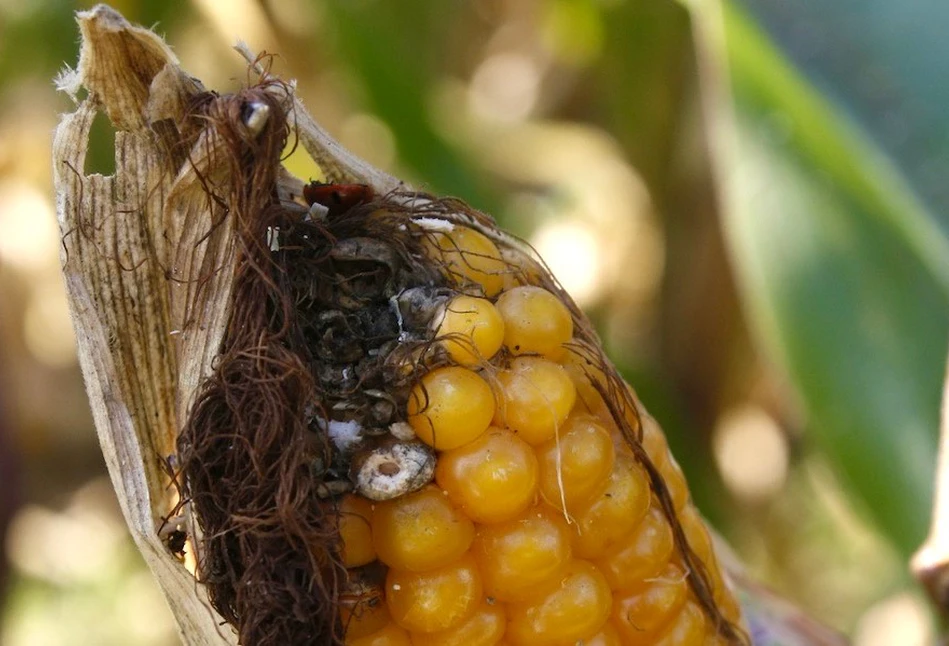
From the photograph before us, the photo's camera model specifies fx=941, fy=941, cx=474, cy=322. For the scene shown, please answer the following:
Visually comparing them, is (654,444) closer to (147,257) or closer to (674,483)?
(674,483)

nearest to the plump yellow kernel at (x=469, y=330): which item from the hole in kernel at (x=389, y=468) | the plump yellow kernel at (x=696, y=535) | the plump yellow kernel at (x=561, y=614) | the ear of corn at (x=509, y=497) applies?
the ear of corn at (x=509, y=497)

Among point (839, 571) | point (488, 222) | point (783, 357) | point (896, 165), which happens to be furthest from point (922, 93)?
point (839, 571)

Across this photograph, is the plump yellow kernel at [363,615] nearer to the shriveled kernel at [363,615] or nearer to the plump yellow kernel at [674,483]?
the shriveled kernel at [363,615]

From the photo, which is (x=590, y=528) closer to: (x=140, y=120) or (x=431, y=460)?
(x=431, y=460)

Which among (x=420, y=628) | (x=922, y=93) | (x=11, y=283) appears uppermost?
(x=922, y=93)

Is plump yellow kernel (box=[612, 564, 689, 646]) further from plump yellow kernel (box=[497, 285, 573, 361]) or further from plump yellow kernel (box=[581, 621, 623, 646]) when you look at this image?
plump yellow kernel (box=[497, 285, 573, 361])

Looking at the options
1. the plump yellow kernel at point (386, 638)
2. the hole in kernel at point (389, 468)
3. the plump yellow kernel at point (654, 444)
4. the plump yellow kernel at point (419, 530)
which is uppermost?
the plump yellow kernel at point (654, 444)

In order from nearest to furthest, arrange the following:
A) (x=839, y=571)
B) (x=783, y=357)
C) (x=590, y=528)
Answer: (x=590, y=528) → (x=783, y=357) → (x=839, y=571)

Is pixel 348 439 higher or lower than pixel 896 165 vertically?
lower
